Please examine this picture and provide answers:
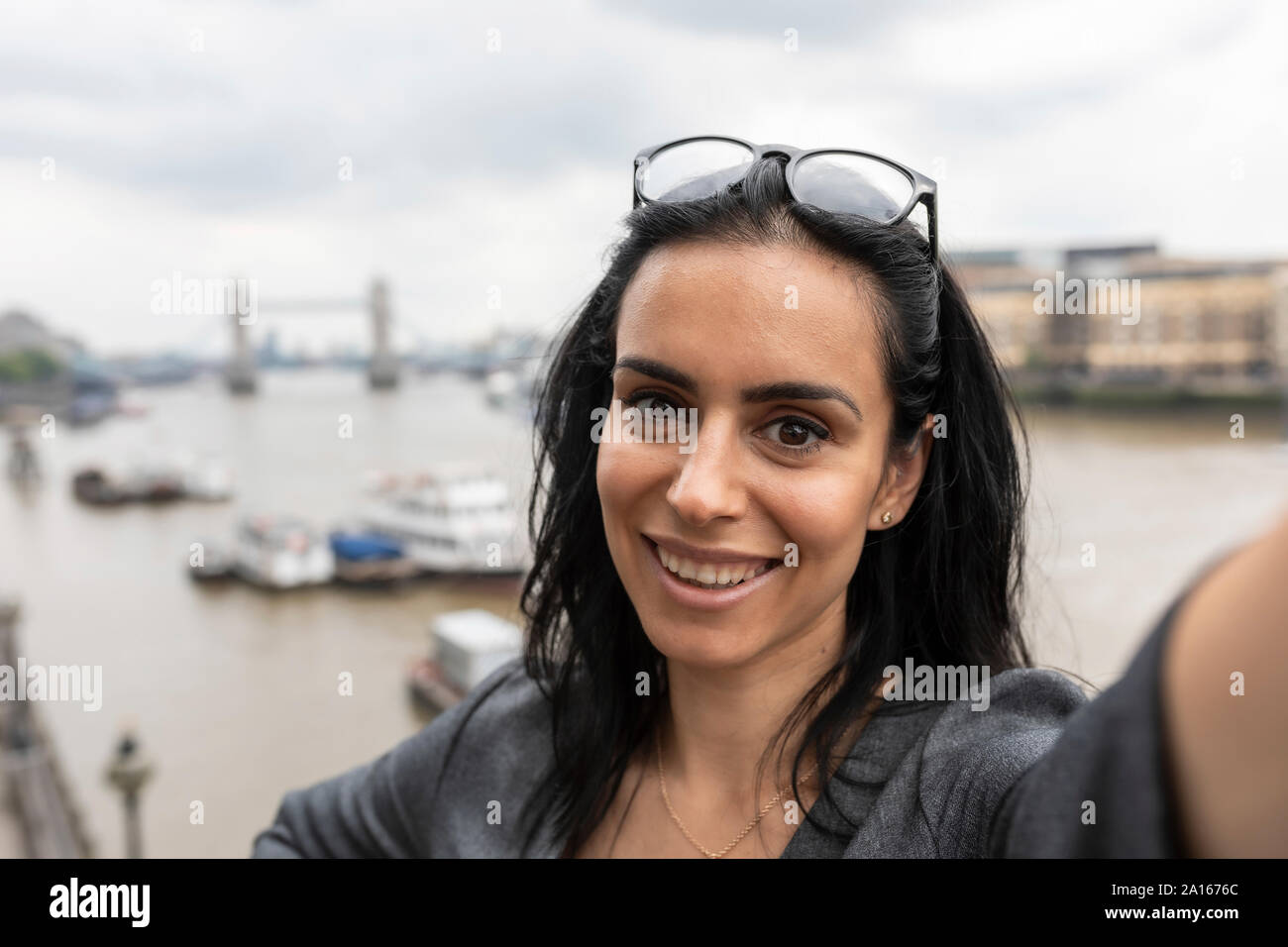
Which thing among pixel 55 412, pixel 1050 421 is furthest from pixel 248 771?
pixel 1050 421

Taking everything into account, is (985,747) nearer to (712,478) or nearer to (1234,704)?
(712,478)

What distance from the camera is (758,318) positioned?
71cm

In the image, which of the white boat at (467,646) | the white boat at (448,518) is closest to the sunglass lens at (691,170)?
the white boat at (467,646)

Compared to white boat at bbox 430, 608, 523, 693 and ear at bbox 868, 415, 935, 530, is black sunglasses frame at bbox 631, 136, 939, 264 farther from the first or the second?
white boat at bbox 430, 608, 523, 693

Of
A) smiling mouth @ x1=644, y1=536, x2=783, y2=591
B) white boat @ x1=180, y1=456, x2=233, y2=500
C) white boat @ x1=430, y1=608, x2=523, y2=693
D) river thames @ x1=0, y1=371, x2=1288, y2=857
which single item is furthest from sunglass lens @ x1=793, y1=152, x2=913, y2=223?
white boat @ x1=180, y1=456, x2=233, y2=500

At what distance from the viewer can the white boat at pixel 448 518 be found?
43.9 ft

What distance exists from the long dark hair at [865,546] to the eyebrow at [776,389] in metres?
0.07

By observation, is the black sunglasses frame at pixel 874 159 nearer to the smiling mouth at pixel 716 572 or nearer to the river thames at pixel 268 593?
the smiling mouth at pixel 716 572

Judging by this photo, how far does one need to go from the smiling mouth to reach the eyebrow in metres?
0.12

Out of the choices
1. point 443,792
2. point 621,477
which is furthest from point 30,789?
point 621,477

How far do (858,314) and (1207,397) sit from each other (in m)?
15.8

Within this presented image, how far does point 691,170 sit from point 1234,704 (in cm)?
64

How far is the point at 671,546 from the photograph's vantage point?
2.51 feet

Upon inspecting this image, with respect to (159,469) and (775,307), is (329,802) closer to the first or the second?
(775,307)
